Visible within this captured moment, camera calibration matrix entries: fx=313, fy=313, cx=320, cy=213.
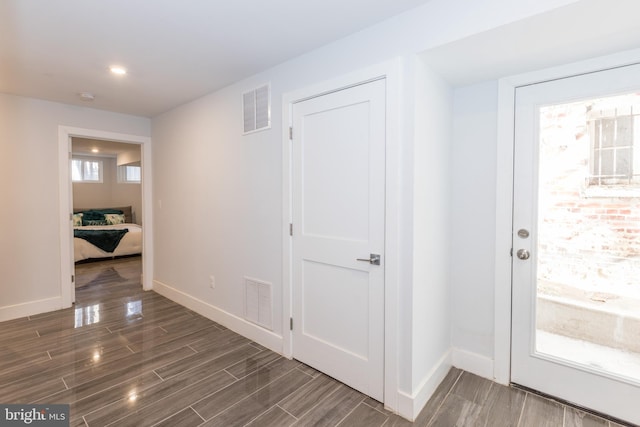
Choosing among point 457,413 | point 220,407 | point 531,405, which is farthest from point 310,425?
point 531,405

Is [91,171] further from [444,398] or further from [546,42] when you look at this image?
[546,42]

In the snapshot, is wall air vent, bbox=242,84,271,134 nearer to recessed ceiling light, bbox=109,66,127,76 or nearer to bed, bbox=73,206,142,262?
recessed ceiling light, bbox=109,66,127,76

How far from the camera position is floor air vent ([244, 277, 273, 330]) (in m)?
2.74

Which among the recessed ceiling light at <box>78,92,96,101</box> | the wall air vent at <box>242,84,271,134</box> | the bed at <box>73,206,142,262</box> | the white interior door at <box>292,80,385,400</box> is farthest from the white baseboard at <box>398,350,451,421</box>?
the bed at <box>73,206,142,262</box>

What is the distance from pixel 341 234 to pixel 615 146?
1724mm

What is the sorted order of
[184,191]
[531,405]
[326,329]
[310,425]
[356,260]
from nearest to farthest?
[310,425] → [531,405] → [356,260] → [326,329] → [184,191]

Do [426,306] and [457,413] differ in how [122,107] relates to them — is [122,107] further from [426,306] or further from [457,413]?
[457,413]

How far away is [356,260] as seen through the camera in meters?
2.10

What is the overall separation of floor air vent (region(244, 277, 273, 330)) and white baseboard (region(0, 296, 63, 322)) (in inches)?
97.8

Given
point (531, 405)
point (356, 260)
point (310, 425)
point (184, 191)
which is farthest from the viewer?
point (184, 191)

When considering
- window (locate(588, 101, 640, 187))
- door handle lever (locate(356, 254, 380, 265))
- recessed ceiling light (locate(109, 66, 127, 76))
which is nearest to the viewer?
window (locate(588, 101, 640, 187))

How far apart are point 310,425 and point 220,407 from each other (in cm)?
59

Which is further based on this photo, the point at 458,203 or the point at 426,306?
the point at 458,203

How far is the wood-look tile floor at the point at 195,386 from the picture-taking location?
1856mm
